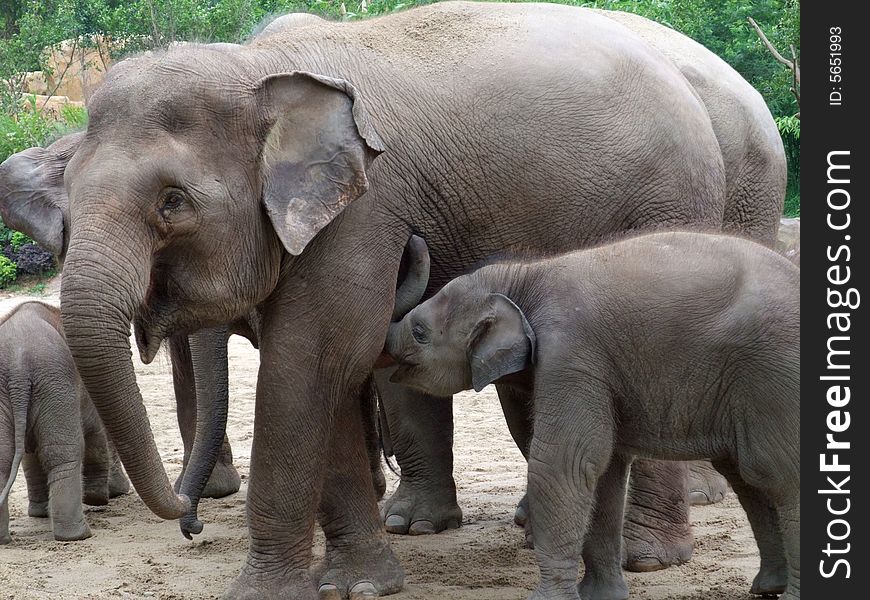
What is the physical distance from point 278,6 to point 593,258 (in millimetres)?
18285

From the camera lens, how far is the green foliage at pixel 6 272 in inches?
649

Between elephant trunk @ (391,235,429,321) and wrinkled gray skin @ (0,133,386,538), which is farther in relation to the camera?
wrinkled gray skin @ (0,133,386,538)

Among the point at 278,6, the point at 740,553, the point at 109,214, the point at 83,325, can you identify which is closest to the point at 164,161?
the point at 109,214

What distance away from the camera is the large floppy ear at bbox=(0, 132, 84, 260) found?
558 cm

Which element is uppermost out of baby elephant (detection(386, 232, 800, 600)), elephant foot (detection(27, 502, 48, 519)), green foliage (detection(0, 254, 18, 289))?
baby elephant (detection(386, 232, 800, 600))

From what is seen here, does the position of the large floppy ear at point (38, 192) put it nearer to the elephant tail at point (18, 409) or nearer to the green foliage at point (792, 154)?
the elephant tail at point (18, 409)

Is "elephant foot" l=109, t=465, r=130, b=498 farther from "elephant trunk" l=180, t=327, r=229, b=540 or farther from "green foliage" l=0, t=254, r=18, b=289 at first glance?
"green foliage" l=0, t=254, r=18, b=289

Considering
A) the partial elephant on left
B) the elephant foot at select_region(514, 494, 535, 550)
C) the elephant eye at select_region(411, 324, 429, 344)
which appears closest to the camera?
the elephant eye at select_region(411, 324, 429, 344)

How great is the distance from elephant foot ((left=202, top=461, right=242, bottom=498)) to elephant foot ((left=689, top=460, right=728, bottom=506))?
236 cm

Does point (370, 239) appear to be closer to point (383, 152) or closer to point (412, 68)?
point (383, 152)

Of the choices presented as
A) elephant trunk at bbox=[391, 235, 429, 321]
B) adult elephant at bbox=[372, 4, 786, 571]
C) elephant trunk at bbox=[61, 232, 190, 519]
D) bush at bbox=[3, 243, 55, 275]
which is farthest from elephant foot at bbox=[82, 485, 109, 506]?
bush at bbox=[3, 243, 55, 275]

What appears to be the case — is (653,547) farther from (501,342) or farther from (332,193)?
(332,193)

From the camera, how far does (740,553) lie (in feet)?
19.0

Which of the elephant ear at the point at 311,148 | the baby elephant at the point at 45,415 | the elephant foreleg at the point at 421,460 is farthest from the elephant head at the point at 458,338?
the baby elephant at the point at 45,415
